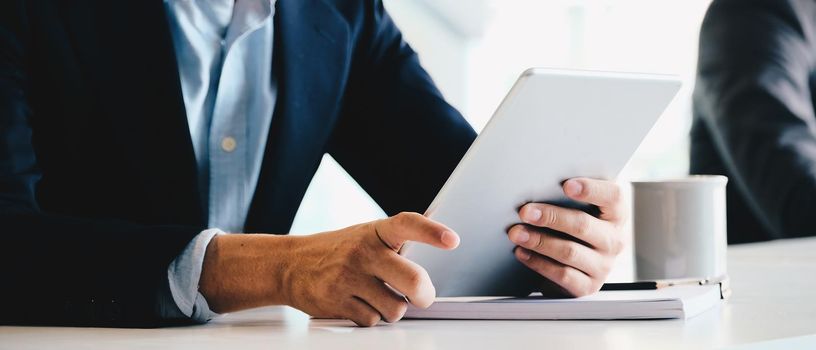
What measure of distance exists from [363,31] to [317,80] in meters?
0.17

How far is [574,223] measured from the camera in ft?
3.38

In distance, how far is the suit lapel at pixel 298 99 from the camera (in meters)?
1.50

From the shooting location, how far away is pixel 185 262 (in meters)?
0.97

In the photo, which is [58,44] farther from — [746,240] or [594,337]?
[746,240]

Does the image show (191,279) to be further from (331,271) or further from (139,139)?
(139,139)

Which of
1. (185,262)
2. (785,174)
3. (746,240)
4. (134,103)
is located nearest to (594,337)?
(185,262)

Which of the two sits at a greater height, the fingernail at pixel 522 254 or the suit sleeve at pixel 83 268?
the fingernail at pixel 522 254

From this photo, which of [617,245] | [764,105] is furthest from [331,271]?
[764,105]

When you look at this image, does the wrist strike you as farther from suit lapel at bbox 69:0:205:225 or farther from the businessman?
suit lapel at bbox 69:0:205:225

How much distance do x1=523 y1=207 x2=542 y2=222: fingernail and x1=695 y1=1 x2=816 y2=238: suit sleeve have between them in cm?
171

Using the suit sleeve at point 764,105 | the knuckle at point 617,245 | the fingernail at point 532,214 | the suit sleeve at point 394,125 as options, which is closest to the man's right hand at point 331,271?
the fingernail at point 532,214

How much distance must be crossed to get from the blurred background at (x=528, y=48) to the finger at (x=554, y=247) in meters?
4.27

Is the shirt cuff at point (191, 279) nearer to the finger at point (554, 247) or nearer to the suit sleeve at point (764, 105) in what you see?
the finger at point (554, 247)

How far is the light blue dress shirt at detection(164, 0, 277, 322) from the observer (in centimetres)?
145
